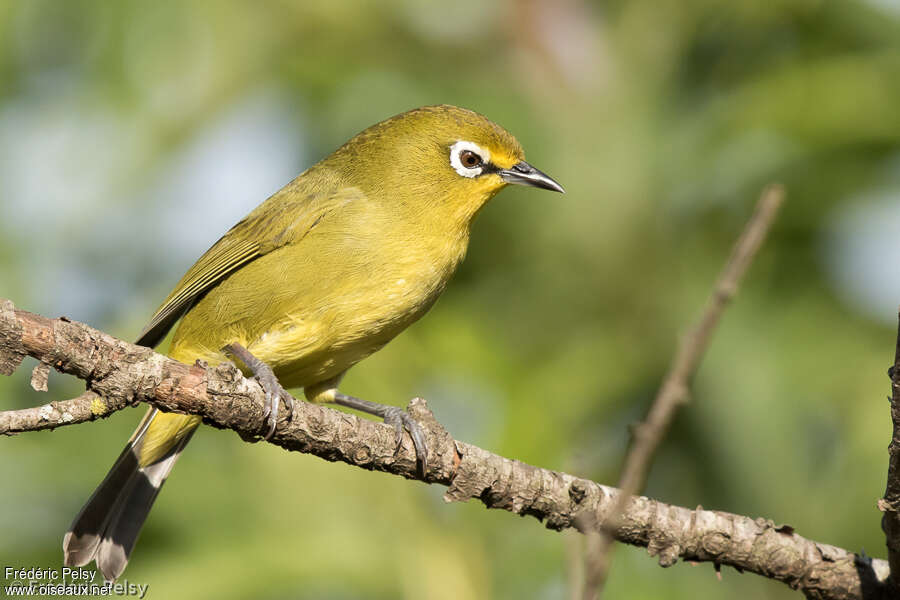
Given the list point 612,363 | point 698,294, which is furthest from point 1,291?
point 698,294

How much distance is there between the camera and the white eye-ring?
5.24 m

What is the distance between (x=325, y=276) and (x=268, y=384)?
0.85 m

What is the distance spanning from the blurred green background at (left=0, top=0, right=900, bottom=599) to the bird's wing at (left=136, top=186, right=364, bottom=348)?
336mm

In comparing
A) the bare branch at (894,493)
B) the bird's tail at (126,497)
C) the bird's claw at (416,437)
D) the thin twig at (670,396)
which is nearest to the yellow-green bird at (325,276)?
the bird's tail at (126,497)

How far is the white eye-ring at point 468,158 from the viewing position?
17.2ft

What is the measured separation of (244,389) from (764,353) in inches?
119

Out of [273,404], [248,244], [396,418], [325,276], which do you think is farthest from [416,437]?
[248,244]

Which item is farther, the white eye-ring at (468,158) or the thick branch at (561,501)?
the white eye-ring at (468,158)

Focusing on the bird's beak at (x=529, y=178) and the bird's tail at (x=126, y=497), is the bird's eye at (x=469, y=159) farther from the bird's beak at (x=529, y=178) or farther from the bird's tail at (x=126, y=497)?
the bird's tail at (x=126, y=497)

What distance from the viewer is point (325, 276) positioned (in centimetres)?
464

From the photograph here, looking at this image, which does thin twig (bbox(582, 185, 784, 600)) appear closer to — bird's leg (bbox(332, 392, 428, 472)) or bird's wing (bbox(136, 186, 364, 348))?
bird's leg (bbox(332, 392, 428, 472))

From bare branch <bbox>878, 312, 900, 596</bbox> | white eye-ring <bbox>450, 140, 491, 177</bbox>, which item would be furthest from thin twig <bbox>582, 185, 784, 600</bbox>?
white eye-ring <bbox>450, 140, 491, 177</bbox>

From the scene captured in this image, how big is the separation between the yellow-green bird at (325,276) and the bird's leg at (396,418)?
17mm

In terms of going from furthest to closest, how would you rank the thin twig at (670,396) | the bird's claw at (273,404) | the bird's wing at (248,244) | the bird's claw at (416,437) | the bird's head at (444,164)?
the bird's head at (444,164) < the bird's wing at (248,244) < the bird's claw at (416,437) < the bird's claw at (273,404) < the thin twig at (670,396)
